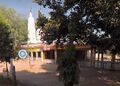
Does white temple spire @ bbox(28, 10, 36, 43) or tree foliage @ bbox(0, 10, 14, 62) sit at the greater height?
white temple spire @ bbox(28, 10, 36, 43)

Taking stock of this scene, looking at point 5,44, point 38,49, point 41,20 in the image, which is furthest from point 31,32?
point 41,20

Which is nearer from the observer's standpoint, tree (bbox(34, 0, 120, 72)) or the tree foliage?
tree (bbox(34, 0, 120, 72))

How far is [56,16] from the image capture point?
20.1 m

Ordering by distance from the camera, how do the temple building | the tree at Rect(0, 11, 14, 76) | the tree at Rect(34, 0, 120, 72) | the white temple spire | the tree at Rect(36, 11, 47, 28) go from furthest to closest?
the white temple spire < the temple building < the tree at Rect(0, 11, 14, 76) < the tree at Rect(36, 11, 47, 28) < the tree at Rect(34, 0, 120, 72)

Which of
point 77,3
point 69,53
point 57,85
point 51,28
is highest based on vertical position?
point 77,3

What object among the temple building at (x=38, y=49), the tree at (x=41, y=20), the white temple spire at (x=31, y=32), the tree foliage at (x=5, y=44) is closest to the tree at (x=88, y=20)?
the tree at (x=41, y=20)

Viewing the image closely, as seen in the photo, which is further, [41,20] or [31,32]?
[31,32]

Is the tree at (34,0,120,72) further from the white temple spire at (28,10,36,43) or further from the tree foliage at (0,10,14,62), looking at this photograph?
the white temple spire at (28,10,36,43)

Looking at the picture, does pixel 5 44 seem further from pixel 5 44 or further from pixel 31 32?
pixel 31 32

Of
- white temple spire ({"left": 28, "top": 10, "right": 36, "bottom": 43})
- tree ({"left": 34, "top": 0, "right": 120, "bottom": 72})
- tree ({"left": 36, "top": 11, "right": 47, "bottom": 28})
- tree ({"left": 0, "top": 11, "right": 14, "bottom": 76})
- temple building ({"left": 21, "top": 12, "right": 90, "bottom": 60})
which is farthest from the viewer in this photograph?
white temple spire ({"left": 28, "top": 10, "right": 36, "bottom": 43})

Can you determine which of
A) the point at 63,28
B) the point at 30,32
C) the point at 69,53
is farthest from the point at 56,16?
the point at 30,32

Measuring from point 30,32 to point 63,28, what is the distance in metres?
44.1

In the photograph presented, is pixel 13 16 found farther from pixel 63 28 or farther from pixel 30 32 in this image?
pixel 63 28

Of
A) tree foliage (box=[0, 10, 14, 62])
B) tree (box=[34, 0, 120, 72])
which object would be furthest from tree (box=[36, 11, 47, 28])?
tree foliage (box=[0, 10, 14, 62])
